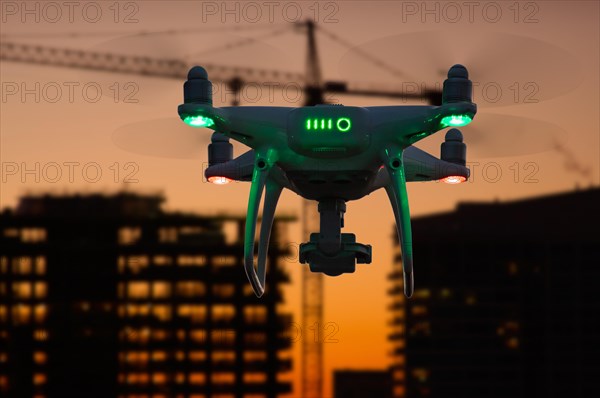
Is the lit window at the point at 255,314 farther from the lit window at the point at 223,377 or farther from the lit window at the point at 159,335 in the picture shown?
the lit window at the point at 159,335

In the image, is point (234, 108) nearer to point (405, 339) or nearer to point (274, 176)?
point (274, 176)

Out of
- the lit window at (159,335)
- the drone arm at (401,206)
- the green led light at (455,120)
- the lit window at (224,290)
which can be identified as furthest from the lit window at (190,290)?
the green led light at (455,120)

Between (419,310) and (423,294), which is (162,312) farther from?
(419,310)

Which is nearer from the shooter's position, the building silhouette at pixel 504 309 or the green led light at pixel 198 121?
the green led light at pixel 198 121

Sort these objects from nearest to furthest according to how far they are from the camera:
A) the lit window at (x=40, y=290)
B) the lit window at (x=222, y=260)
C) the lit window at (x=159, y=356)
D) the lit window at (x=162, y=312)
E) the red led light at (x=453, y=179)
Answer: the red led light at (x=453, y=179) → the lit window at (x=159, y=356) → the lit window at (x=222, y=260) → the lit window at (x=40, y=290) → the lit window at (x=162, y=312)

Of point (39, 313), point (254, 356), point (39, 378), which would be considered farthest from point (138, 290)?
point (254, 356)

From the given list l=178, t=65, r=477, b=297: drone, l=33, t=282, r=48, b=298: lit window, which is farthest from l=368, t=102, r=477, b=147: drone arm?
l=33, t=282, r=48, b=298: lit window
